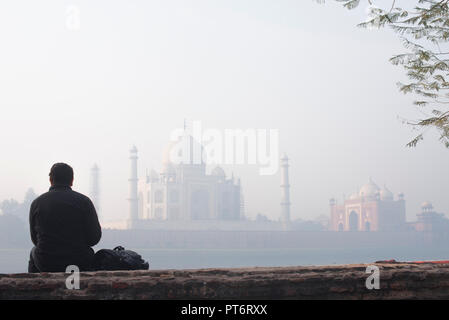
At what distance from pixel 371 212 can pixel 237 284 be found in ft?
156

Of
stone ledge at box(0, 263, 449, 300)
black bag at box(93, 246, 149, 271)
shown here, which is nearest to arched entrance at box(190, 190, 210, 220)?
black bag at box(93, 246, 149, 271)

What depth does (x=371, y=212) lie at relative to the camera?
4781 centimetres

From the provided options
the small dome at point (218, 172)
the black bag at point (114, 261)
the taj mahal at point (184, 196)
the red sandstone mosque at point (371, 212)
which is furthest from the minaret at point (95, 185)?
the black bag at point (114, 261)

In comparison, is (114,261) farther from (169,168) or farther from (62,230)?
(169,168)

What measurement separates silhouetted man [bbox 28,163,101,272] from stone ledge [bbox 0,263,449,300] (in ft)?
1.55

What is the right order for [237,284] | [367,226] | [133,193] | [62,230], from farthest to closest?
[367,226], [133,193], [62,230], [237,284]

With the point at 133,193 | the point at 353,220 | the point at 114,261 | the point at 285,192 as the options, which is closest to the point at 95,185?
the point at 133,193

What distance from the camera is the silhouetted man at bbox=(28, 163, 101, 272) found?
2213 mm

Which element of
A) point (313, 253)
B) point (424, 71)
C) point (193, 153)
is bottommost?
point (313, 253)

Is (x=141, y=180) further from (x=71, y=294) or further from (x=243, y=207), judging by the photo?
(x=71, y=294)

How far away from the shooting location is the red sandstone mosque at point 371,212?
157ft
